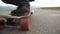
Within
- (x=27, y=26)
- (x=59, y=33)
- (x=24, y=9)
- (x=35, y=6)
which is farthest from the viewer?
(x=35, y=6)

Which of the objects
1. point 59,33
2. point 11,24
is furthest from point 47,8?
point 59,33

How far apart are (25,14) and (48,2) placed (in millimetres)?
1025

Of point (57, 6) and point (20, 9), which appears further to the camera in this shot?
point (57, 6)

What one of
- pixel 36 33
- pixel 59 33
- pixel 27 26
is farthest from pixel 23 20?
pixel 59 33

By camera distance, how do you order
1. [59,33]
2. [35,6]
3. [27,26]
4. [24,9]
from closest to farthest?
[59,33], [27,26], [24,9], [35,6]

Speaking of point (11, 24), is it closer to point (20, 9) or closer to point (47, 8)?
point (20, 9)

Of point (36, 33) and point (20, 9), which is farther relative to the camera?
point (20, 9)

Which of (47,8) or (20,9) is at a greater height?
(20,9)

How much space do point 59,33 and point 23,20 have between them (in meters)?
0.31

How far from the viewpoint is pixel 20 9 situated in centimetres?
130

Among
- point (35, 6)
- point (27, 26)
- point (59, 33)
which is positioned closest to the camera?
point (59, 33)

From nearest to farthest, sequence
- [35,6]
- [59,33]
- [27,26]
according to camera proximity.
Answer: [59,33] < [27,26] < [35,6]

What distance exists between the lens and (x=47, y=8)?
89.7 inches

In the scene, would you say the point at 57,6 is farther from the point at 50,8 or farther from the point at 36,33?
the point at 36,33
